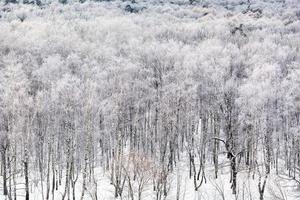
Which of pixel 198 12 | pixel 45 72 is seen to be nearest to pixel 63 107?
pixel 45 72

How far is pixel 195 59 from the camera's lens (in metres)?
79.6

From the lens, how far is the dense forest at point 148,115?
43.9 metres

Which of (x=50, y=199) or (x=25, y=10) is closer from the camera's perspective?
(x=50, y=199)

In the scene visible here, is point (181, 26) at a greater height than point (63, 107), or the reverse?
point (63, 107)

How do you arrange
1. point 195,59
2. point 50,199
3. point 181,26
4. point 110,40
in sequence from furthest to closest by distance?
point 181,26
point 110,40
point 195,59
point 50,199

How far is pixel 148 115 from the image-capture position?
195 ft

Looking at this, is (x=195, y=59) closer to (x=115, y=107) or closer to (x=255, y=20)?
(x=115, y=107)

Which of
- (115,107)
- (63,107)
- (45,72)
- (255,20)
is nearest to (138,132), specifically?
(115,107)

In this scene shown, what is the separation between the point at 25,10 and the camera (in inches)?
6029

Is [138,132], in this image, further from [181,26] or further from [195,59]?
[181,26]

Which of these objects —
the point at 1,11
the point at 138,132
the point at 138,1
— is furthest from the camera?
the point at 138,1

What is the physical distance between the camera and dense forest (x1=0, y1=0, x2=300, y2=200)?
43.9 m

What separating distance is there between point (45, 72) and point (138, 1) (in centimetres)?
11275

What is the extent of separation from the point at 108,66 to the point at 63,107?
93.4 ft
